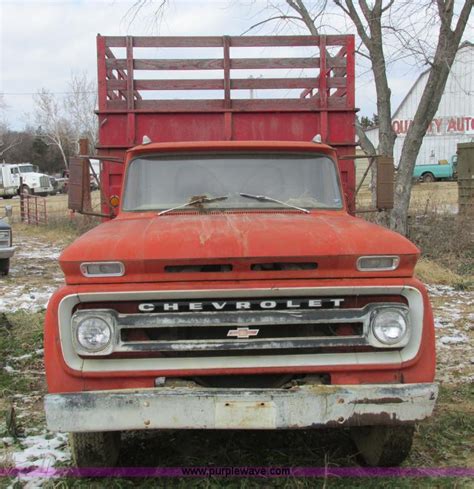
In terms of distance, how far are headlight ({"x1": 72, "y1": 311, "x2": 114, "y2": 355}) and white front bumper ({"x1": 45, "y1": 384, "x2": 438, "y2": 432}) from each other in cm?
21

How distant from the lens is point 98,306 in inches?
116

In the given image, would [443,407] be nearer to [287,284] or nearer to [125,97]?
[287,284]

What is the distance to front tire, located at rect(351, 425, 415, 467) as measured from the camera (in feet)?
10.7

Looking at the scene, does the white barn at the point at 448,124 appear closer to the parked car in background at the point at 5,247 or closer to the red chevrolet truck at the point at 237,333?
the parked car in background at the point at 5,247

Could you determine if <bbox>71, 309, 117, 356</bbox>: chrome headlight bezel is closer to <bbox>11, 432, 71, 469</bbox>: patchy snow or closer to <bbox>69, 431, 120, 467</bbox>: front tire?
<bbox>69, 431, 120, 467</bbox>: front tire

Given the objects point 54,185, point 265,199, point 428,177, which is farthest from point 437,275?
point 54,185

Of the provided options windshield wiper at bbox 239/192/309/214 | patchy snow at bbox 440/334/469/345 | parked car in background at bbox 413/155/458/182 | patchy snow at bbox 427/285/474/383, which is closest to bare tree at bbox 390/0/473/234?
patchy snow at bbox 427/285/474/383

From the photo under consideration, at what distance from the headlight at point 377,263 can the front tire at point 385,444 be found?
927 millimetres

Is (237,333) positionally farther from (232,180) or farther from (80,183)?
(80,183)

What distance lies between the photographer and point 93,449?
10.6ft

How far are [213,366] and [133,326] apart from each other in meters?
0.44

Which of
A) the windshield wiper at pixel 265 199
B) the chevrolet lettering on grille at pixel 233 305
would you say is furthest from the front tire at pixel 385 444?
the windshield wiper at pixel 265 199

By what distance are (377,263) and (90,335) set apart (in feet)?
4.86

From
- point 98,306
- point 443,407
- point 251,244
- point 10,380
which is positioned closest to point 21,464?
point 98,306
